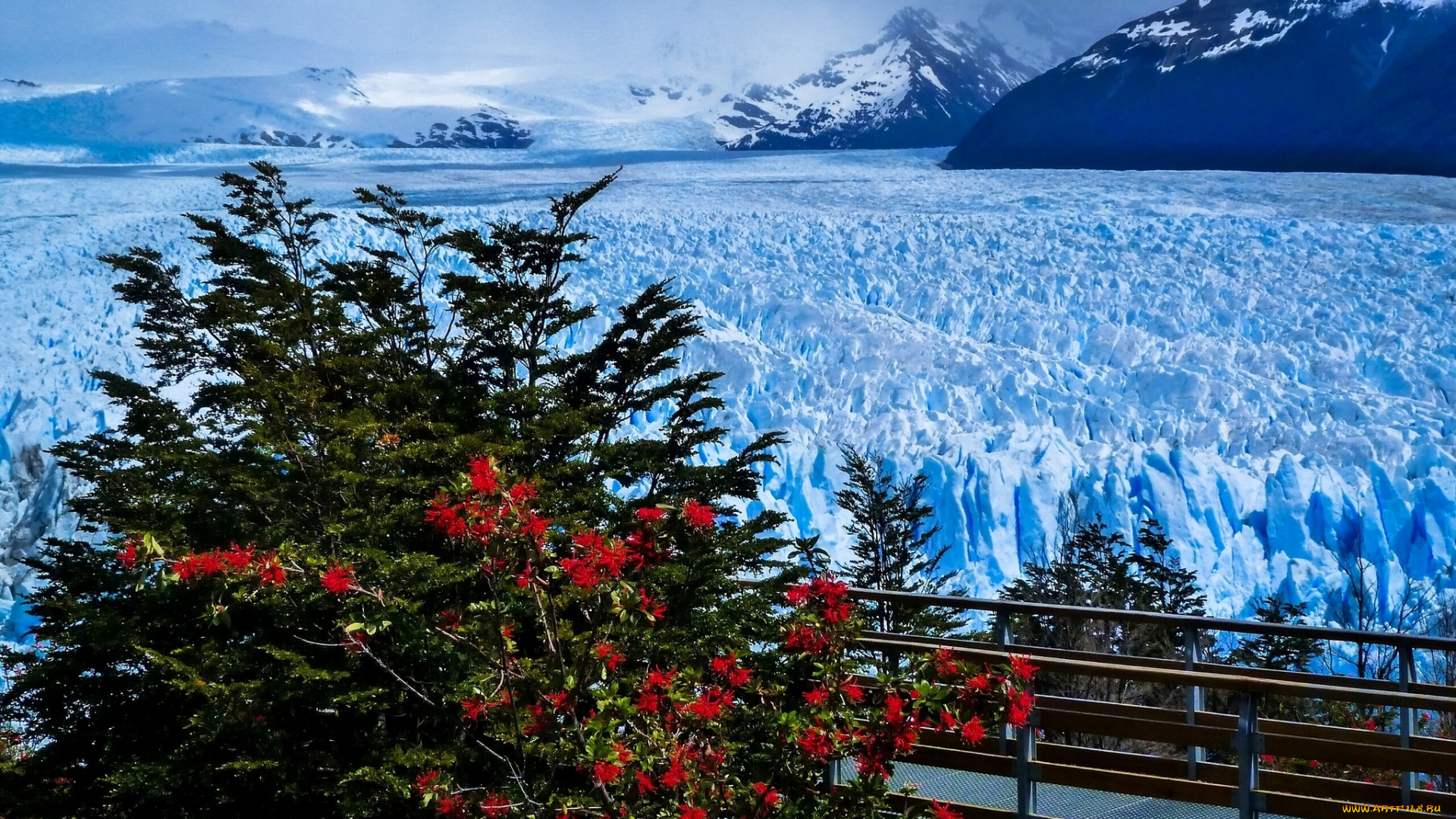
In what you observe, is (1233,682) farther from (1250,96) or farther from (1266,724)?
(1250,96)

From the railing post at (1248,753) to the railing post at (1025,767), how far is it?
0.51 metres

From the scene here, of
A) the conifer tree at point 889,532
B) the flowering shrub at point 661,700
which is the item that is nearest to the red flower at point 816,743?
the flowering shrub at point 661,700

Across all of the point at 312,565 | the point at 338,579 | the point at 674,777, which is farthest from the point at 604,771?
the point at 312,565

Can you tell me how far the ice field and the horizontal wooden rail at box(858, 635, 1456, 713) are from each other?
793 centimetres

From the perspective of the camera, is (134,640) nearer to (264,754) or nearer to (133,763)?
(133,763)

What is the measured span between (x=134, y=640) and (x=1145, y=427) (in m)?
9.56

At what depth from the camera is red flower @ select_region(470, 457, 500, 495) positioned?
2119mm

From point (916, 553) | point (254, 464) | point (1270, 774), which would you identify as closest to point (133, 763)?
point (254, 464)

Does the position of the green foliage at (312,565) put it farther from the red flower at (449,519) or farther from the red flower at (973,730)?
the red flower at (973,730)

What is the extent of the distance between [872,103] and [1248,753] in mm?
17836

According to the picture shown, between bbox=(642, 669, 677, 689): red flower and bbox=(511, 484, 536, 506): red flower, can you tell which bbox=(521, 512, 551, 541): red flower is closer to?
bbox=(511, 484, 536, 506): red flower

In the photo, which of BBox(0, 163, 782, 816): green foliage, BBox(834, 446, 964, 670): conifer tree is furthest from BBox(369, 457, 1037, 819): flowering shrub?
BBox(834, 446, 964, 670): conifer tree

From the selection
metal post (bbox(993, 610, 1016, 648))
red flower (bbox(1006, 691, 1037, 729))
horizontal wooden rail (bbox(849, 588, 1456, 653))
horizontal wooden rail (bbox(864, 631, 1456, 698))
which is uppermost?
red flower (bbox(1006, 691, 1037, 729))

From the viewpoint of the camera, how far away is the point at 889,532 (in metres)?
9.99
